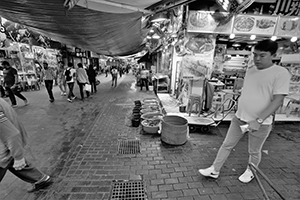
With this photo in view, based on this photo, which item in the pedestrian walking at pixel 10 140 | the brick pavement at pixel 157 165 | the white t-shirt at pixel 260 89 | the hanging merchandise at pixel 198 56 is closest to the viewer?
the pedestrian walking at pixel 10 140

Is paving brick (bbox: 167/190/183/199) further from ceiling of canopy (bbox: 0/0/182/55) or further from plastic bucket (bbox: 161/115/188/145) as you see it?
ceiling of canopy (bbox: 0/0/182/55)

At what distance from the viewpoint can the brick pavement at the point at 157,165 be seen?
2.35 metres

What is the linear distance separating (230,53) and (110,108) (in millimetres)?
8545

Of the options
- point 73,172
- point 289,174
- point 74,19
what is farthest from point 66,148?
point 289,174

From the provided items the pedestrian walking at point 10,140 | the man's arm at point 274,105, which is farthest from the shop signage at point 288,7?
the pedestrian walking at point 10,140

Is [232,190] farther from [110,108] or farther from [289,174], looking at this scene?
[110,108]

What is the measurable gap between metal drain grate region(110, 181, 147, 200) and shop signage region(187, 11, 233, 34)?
546cm

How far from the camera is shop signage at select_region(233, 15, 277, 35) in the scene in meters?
5.29

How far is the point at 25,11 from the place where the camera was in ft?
9.14

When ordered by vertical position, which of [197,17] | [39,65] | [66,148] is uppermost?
[197,17]

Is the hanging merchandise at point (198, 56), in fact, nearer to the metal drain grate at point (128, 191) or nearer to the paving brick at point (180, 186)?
the paving brick at point (180, 186)

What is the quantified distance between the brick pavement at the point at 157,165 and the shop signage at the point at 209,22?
3.86 meters

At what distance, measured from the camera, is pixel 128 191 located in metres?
2.35

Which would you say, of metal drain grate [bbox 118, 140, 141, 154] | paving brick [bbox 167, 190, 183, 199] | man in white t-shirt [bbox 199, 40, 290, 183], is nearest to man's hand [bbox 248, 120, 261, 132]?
man in white t-shirt [bbox 199, 40, 290, 183]
